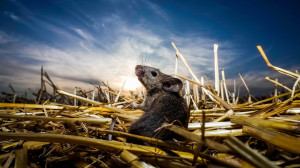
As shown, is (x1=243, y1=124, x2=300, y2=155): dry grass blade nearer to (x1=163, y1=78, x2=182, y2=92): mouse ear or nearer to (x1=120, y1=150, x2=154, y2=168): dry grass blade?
(x1=120, y1=150, x2=154, y2=168): dry grass blade

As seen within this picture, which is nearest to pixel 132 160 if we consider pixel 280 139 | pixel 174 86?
pixel 280 139

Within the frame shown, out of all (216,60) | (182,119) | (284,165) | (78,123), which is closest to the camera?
(284,165)

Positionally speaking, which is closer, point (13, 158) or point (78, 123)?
point (13, 158)

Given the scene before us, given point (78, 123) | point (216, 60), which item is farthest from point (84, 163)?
point (216, 60)

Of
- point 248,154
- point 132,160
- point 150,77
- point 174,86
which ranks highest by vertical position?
point 150,77

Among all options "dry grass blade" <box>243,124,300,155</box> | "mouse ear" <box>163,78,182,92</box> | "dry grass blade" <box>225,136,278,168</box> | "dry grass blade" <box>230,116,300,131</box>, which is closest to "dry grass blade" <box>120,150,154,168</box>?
"dry grass blade" <box>225,136,278,168</box>

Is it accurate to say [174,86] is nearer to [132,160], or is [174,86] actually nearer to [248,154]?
[132,160]

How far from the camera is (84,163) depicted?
1542 millimetres

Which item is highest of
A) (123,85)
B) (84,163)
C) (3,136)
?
(123,85)

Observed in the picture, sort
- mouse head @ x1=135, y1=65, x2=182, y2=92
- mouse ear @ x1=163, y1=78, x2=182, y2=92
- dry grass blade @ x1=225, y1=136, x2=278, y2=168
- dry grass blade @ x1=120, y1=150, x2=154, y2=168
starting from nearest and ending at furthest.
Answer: dry grass blade @ x1=225, y1=136, x2=278, y2=168
dry grass blade @ x1=120, y1=150, x2=154, y2=168
mouse ear @ x1=163, y1=78, x2=182, y2=92
mouse head @ x1=135, y1=65, x2=182, y2=92

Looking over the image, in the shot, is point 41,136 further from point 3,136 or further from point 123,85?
point 123,85

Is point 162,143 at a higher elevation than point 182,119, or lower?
lower

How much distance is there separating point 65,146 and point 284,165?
221cm

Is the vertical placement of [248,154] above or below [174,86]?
below
